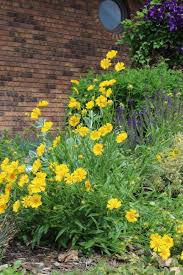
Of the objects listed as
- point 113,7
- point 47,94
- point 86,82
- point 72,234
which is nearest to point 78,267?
point 72,234

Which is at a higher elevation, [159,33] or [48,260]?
[159,33]

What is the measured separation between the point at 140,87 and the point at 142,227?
2501 mm

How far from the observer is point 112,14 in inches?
379

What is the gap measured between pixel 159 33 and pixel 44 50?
228 centimetres

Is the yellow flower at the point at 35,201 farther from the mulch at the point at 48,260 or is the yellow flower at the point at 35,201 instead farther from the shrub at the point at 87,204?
the mulch at the point at 48,260

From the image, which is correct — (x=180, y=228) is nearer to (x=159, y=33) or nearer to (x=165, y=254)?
(x=165, y=254)

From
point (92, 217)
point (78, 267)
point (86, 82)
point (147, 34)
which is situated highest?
point (147, 34)

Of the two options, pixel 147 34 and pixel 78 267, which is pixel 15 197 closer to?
pixel 78 267

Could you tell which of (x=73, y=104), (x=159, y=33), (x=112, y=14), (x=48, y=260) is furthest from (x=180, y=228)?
(x=112, y=14)

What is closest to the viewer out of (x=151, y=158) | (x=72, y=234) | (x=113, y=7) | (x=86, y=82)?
(x=72, y=234)

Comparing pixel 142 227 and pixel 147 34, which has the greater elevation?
pixel 147 34

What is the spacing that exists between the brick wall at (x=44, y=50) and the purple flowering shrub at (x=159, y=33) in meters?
1.71

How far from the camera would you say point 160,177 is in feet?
13.2

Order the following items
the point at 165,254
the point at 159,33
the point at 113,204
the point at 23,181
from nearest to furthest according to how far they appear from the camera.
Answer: the point at 165,254 → the point at 113,204 → the point at 23,181 → the point at 159,33
